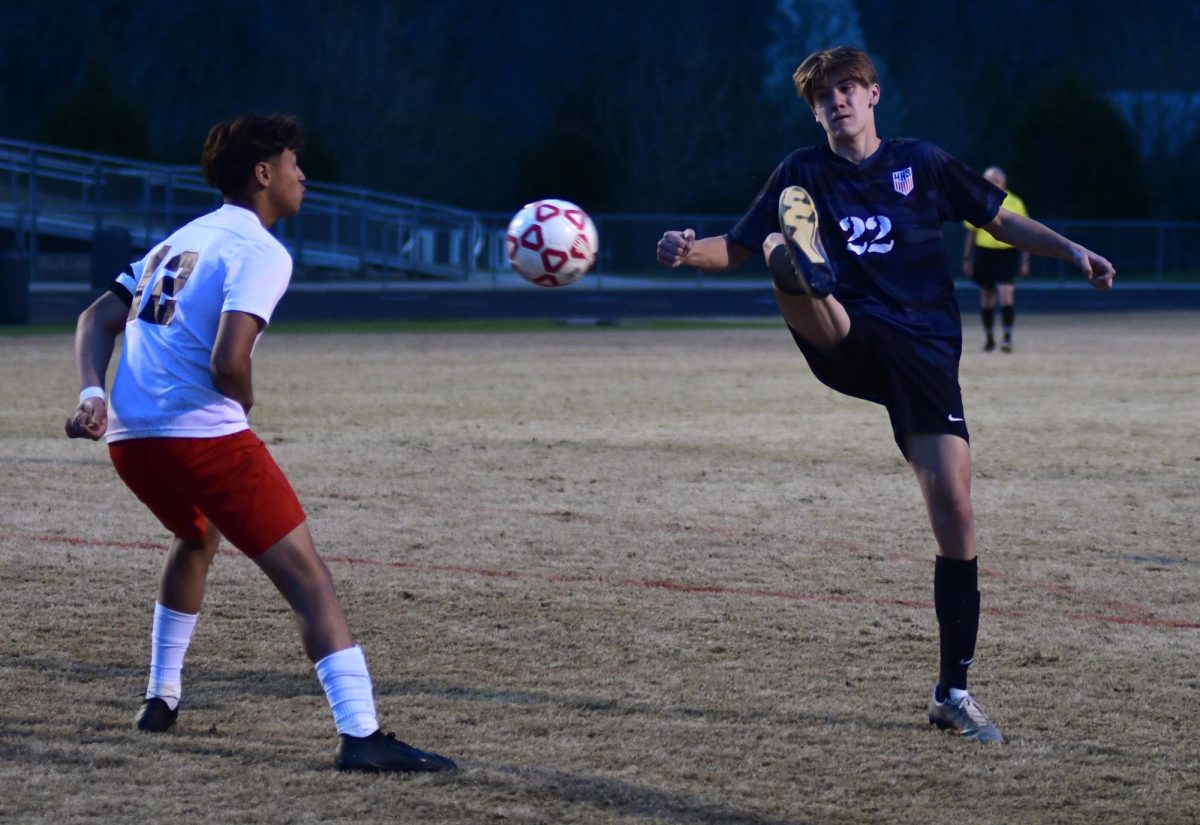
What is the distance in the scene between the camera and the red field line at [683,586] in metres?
6.70

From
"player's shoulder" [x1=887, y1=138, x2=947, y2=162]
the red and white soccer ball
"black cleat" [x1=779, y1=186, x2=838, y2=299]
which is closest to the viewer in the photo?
"black cleat" [x1=779, y1=186, x2=838, y2=299]

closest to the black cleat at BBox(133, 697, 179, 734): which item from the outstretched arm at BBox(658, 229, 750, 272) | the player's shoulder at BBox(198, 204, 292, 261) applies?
the player's shoulder at BBox(198, 204, 292, 261)

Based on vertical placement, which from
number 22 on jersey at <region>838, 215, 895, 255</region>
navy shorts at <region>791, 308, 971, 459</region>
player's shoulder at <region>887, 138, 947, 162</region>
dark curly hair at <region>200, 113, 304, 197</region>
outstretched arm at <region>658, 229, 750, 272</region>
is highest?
player's shoulder at <region>887, 138, 947, 162</region>

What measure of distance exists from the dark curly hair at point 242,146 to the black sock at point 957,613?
2404mm

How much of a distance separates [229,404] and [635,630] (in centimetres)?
235

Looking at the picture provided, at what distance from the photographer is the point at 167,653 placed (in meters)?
5.08

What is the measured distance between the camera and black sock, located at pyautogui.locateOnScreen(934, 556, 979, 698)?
5246 millimetres

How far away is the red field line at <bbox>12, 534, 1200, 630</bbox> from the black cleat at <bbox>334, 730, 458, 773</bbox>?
2673mm

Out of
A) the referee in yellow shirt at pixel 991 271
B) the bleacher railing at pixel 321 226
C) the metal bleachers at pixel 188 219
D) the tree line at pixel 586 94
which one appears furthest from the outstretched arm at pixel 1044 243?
the tree line at pixel 586 94

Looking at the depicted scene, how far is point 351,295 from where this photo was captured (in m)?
36.3

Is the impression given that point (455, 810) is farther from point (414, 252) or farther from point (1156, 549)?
point (414, 252)

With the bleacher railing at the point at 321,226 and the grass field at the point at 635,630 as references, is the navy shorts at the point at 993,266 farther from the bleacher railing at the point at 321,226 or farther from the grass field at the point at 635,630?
the bleacher railing at the point at 321,226

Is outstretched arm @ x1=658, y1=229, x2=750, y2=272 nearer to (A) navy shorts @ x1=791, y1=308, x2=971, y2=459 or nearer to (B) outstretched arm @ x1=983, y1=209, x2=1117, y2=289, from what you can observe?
(A) navy shorts @ x1=791, y1=308, x2=971, y2=459

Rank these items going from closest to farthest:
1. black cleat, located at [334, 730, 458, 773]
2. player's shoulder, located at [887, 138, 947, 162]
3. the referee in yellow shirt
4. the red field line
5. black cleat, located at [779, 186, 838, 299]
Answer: black cleat, located at [334, 730, 458, 773] < black cleat, located at [779, 186, 838, 299] < player's shoulder, located at [887, 138, 947, 162] < the red field line < the referee in yellow shirt
